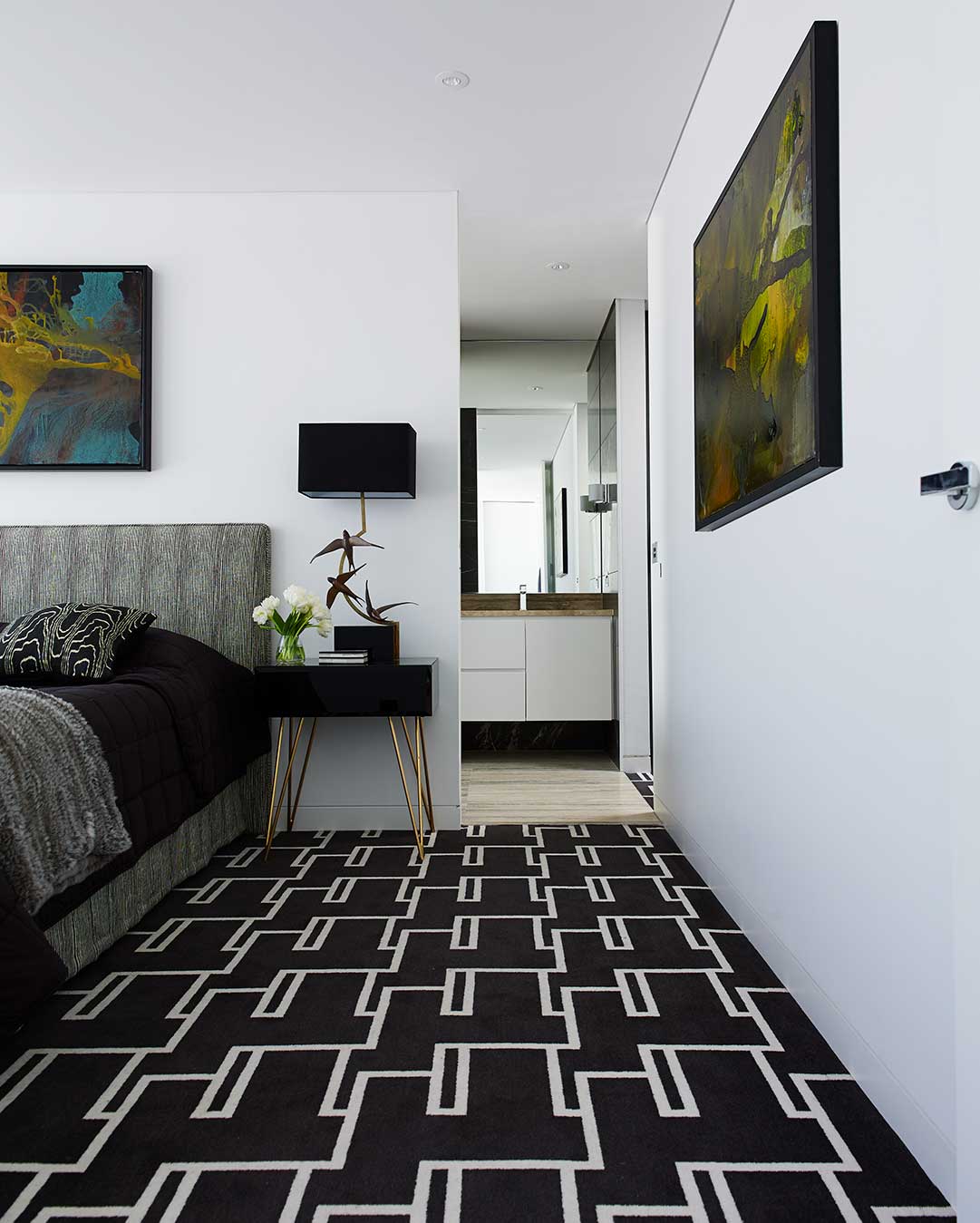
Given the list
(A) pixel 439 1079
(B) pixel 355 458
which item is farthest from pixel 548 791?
(A) pixel 439 1079

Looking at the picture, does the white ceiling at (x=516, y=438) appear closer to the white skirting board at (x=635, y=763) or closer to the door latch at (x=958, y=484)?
the white skirting board at (x=635, y=763)

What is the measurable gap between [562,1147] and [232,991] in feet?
2.96

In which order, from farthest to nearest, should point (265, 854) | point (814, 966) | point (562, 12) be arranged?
point (265, 854) → point (562, 12) → point (814, 966)

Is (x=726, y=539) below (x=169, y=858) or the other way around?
the other way around

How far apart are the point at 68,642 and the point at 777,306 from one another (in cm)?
227

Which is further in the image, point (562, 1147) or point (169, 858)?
point (169, 858)

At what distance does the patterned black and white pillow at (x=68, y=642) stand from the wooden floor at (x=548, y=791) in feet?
5.05

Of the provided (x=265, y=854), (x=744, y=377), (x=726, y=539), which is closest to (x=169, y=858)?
(x=265, y=854)

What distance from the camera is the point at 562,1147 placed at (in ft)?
4.59

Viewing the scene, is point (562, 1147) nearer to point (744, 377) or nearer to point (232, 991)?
point (232, 991)

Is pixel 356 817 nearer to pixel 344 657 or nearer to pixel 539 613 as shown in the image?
pixel 344 657

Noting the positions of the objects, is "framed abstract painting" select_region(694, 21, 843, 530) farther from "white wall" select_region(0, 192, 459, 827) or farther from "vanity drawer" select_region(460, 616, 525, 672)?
"vanity drawer" select_region(460, 616, 525, 672)

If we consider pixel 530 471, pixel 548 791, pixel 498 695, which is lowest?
pixel 548 791

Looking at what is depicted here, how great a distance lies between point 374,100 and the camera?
2.93 meters
